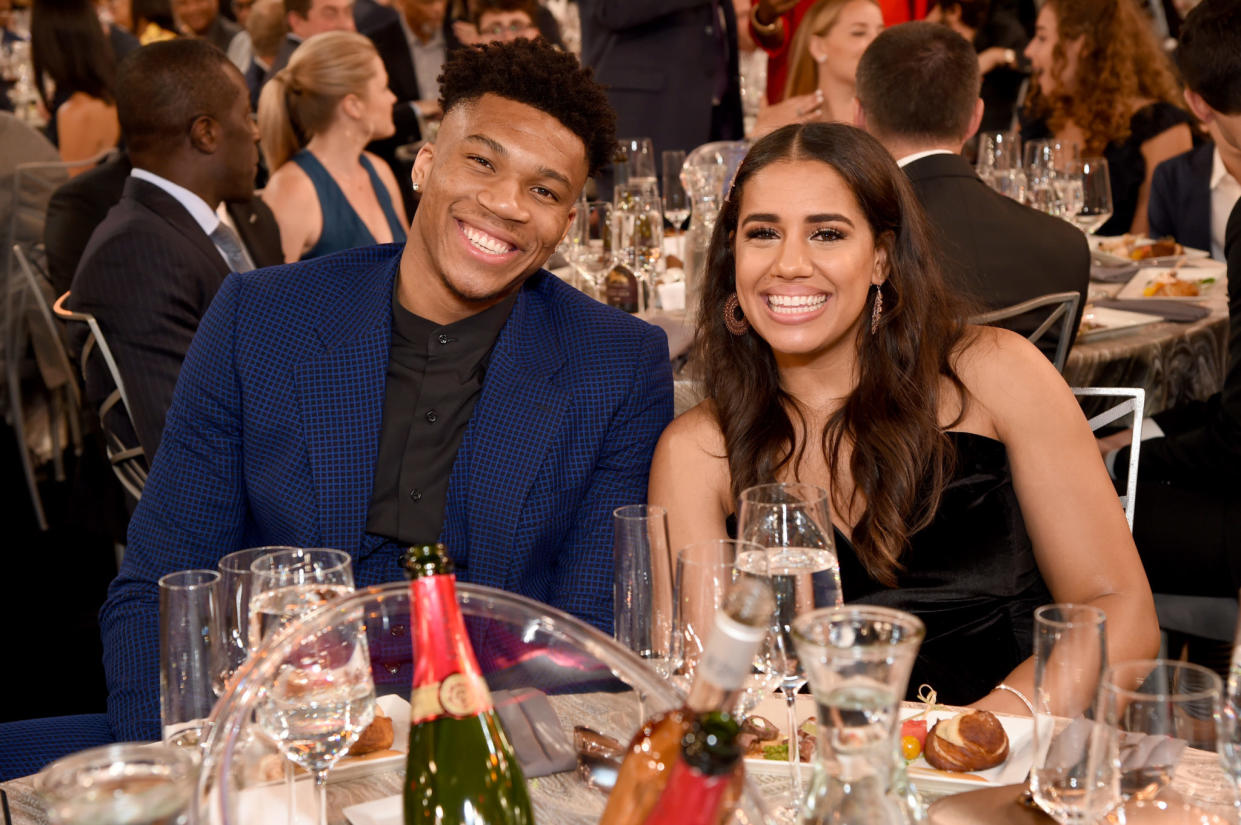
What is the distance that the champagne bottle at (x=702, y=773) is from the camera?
2.63ft

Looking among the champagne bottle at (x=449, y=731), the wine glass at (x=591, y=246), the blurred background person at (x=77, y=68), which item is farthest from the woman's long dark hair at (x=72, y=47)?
the champagne bottle at (x=449, y=731)

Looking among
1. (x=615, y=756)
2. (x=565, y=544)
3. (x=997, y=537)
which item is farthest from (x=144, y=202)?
(x=615, y=756)

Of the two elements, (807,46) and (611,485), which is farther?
(807,46)

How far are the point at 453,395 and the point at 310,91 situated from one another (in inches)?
113

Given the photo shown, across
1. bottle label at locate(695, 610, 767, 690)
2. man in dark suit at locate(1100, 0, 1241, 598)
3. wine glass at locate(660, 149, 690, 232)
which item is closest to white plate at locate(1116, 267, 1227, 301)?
man in dark suit at locate(1100, 0, 1241, 598)

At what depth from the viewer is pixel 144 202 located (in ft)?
11.2

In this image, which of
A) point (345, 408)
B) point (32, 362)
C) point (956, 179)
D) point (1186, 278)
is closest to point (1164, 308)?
point (1186, 278)

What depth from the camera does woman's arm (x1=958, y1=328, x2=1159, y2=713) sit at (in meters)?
2.00

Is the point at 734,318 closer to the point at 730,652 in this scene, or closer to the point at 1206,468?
the point at 1206,468

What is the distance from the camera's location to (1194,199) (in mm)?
4965

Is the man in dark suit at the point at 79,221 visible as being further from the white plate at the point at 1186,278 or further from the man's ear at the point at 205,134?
the white plate at the point at 1186,278

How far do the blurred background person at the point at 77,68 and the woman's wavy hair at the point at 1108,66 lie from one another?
413cm

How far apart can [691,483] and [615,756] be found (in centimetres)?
95

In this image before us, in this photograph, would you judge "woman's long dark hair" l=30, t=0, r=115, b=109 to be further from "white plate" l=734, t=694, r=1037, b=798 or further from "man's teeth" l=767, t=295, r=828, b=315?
"white plate" l=734, t=694, r=1037, b=798
